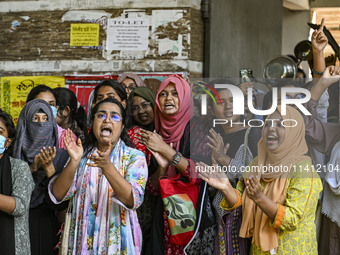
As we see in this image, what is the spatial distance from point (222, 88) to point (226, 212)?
3.35 ft

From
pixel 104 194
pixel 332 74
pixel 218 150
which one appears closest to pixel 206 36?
pixel 332 74

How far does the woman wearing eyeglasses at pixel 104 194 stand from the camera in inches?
155

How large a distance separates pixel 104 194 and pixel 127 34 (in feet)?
12.5

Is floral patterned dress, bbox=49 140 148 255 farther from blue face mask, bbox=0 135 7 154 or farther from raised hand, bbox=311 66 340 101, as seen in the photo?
raised hand, bbox=311 66 340 101

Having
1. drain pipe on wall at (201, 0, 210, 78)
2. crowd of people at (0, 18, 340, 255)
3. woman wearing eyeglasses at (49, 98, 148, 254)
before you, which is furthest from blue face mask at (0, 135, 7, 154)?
drain pipe on wall at (201, 0, 210, 78)

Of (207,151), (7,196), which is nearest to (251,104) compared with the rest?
(207,151)

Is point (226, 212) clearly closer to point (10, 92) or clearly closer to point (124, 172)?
point (124, 172)

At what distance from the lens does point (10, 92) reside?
25.9 feet

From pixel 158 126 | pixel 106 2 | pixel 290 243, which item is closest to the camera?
pixel 290 243

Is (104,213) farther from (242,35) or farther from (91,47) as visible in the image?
(242,35)

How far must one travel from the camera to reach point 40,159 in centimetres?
418

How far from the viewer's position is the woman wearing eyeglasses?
393cm

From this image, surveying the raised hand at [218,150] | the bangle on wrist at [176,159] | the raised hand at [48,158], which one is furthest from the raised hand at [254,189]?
the raised hand at [48,158]

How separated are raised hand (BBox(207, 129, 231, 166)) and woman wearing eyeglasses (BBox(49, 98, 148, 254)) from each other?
516mm
